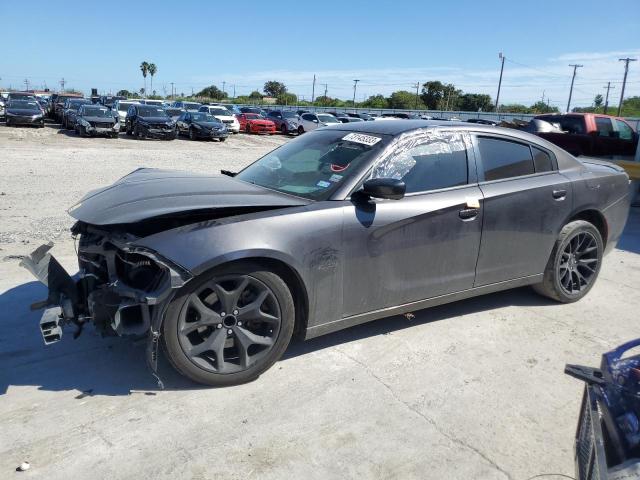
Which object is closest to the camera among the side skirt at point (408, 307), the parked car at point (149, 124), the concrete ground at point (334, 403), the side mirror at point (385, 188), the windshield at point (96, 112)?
the concrete ground at point (334, 403)

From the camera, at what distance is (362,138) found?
13.1 feet

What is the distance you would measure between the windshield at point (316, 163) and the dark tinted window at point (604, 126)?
41.9 ft

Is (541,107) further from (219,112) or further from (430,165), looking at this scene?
(430,165)

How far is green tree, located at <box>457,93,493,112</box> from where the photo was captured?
88562mm

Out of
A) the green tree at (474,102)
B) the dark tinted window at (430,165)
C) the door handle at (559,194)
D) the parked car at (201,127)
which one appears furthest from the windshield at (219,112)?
the green tree at (474,102)

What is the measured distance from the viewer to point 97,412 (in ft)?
9.71

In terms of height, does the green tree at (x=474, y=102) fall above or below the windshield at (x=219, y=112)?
above

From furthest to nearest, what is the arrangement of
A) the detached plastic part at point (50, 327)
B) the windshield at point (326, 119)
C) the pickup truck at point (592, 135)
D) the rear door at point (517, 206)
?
the windshield at point (326, 119)
the pickup truck at point (592, 135)
the rear door at point (517, 206)
the detached plastic part at point (50, 327)

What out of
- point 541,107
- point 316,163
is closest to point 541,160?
point 316,163

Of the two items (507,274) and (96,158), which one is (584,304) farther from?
(96,158)

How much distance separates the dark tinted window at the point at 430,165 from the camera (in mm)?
3771

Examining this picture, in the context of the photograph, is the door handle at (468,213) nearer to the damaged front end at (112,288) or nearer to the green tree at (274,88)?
the damaged front end at (112,288)

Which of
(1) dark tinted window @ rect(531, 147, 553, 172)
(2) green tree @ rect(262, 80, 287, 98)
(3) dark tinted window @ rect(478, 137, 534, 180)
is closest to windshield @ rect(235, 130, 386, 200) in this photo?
(3) dark tinted window @ rect(478, 137, 534, 180)

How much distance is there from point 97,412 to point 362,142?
251 centimetres
